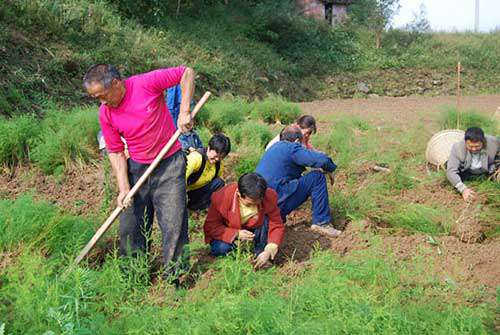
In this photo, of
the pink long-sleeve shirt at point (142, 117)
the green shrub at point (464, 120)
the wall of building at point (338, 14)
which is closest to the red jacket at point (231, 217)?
the pink long-sleeve shirt at point (142, 117)

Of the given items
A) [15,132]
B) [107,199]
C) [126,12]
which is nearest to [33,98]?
[15,132]

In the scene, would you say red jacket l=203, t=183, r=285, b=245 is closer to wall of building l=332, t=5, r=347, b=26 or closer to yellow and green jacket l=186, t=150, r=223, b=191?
yellow and green jacket l=186, t=150, r=223, b=191

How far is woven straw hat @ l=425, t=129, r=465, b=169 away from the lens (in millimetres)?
6762

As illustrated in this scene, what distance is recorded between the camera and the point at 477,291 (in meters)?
3.89

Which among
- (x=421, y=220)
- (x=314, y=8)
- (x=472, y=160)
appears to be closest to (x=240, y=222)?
(x=421, y=220)

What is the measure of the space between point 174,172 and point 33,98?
5970 mm

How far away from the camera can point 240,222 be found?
456 centimetres

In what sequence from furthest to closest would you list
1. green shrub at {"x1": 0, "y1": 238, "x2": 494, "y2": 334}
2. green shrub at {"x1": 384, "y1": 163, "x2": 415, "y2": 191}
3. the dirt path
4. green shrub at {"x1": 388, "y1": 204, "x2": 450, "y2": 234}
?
the dirt path, green shrub at {"x1": 384, "y1": 163, "x2": 415, "y2": 191}, green shrub at {"x1": 388, "y1": 204, "x2": 450, "y2": 234}, green shrub at {"x1": 0, "y1": 238, "x2": 494, "y2": 334}

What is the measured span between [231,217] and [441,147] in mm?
3369

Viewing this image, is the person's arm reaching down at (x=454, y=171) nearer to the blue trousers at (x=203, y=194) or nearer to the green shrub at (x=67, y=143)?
the blue trousers at (x=203, y=194)

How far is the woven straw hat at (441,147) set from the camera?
676 cm

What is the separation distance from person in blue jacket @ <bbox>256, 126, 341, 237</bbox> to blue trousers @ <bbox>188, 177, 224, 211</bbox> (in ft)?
1.47

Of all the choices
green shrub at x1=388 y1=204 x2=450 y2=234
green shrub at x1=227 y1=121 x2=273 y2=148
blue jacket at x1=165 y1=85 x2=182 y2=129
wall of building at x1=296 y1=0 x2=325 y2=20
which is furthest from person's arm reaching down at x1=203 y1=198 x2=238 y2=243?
wall of building at x1=296 y1=0 x2=325 y2=20

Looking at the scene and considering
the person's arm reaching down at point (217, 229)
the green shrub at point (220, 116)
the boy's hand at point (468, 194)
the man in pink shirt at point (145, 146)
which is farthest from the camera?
the green shrub at point (220, 116)
